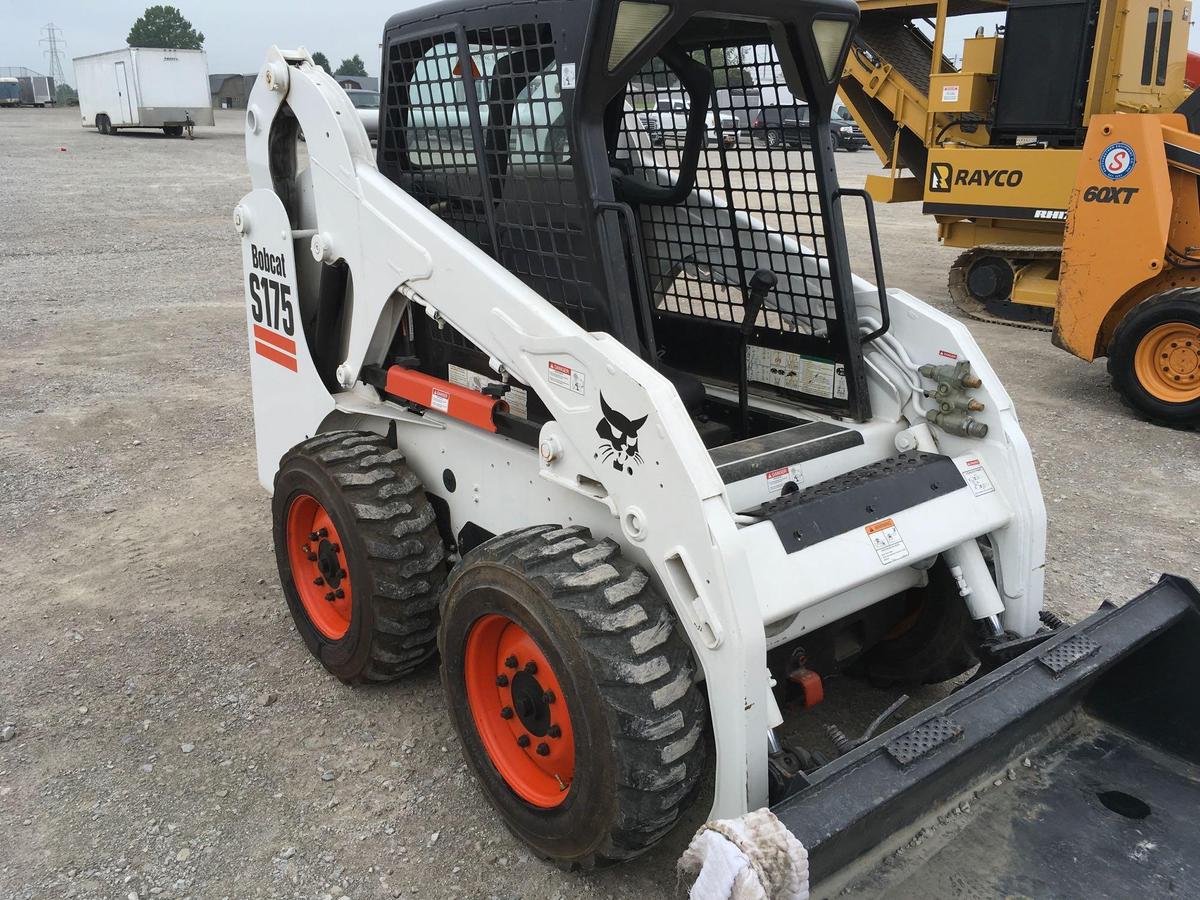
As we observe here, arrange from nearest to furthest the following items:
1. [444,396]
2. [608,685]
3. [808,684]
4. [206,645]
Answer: [608,685] → [808,684] → [444,396] → [206,645]

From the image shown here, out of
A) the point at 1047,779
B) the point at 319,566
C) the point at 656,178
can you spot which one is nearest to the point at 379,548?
the point at 319,566

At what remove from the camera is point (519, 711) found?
2.57 meters

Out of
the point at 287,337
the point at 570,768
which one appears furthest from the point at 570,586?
the point at 287,337

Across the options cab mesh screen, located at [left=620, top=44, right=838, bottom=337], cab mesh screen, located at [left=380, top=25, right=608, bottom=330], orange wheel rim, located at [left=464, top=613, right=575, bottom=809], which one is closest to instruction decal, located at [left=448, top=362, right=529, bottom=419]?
cab mesh screen, located at [left=380, top=25, right=608, bottom=330]

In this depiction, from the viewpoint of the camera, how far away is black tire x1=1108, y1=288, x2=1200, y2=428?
620cm

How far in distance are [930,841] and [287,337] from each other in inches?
106

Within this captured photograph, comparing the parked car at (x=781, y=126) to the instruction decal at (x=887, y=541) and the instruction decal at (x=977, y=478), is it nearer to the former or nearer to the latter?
the instruction decal at (x=977, y=478)

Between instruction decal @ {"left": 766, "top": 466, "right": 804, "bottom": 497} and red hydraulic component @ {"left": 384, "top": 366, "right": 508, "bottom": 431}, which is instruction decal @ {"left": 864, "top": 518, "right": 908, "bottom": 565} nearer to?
instruction decal @ {"left": 766, "top": 466, "right": 804, "bottom": 497}

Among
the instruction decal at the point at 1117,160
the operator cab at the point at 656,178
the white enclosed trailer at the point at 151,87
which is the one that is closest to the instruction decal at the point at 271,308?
the operator cab at the point at 656,178

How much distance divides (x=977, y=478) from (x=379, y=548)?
5.86 ft

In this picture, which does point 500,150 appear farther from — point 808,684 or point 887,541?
point 808,684

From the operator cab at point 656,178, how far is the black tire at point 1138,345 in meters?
3.95

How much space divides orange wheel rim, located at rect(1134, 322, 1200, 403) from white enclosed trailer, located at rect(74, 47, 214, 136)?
1047 inches

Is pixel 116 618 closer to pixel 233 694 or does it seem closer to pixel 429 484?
pixel 233 694
